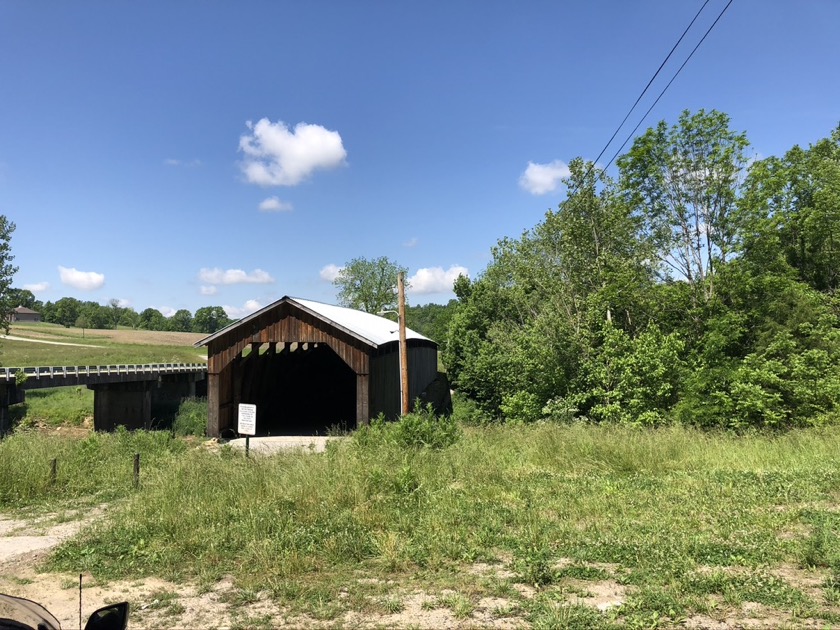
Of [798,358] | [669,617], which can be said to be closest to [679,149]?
[798,358]

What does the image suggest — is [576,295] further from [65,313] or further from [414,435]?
[65,313]

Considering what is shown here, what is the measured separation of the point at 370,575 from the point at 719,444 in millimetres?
8950

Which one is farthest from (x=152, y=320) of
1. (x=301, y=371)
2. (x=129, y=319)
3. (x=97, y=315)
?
(x=301, y=371)

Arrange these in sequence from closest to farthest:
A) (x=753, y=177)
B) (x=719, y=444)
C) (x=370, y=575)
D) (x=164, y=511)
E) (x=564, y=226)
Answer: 1. (x=370, y=575)
2. (x=164, y=511)
3. (x=719, y=444)
4. (x=753, y=177)
5. (x=564, y=226)

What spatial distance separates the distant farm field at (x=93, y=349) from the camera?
55000 mm

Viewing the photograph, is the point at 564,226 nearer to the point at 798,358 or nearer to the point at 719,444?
the point at 798,358

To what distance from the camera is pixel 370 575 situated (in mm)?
5496

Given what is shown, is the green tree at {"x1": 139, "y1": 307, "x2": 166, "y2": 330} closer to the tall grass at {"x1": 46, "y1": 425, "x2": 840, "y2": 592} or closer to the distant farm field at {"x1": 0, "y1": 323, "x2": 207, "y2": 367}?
the distant farm field at {"x1": 0, "y1": 323, "x2": 207, "y2": 367}

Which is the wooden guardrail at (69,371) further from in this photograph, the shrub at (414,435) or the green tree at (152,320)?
the green tree at (152,320)

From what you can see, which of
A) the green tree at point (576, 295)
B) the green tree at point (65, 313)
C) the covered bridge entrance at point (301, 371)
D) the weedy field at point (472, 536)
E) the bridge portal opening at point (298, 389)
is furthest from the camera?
the green tree at point (65, 313)

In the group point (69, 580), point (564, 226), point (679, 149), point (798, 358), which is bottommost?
point (69, 580)

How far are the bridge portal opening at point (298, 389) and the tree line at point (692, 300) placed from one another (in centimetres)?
955

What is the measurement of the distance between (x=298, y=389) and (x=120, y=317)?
15139 cm

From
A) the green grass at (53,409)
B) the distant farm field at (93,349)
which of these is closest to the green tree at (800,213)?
the distant farm field at (93,349)
